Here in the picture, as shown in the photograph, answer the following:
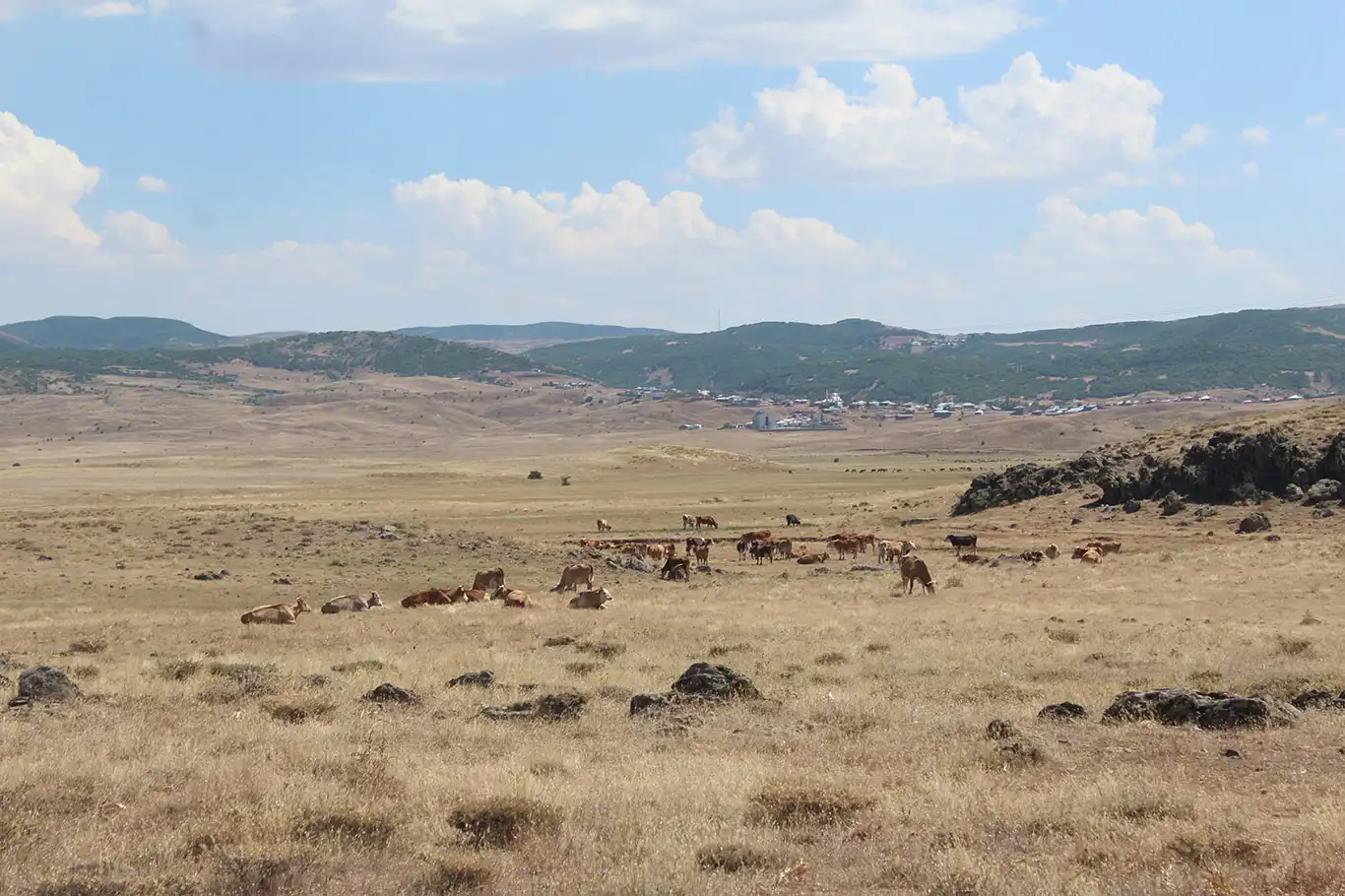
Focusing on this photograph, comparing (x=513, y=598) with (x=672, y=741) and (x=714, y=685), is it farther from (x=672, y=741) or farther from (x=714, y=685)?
(x=672, y=741)

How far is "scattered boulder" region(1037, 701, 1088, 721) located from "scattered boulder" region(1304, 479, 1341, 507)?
Answer: 40.4 m

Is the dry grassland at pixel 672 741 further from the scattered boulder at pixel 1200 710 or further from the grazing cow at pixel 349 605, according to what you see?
the grazing cow at pixel 349 605

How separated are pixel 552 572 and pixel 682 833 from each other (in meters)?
29.1

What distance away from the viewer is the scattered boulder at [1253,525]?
45156mm

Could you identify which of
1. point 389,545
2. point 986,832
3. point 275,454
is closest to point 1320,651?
point 986,832

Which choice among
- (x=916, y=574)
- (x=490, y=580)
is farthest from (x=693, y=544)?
(x=916, y=574)

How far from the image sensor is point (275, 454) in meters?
152

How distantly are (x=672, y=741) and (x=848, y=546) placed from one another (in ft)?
109

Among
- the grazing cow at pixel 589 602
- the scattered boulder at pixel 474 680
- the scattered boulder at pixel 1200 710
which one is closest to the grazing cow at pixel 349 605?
the grazing cow at pixel 589 602

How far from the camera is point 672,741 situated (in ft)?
41.4

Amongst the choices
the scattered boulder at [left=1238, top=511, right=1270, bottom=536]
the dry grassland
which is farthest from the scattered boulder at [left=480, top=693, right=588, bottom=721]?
the scattered boulder at [left=1238, top=511, right=1270, bottom=536]

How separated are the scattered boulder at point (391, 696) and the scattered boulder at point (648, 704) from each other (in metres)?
2.84

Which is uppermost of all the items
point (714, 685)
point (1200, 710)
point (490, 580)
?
point (1200, 710)

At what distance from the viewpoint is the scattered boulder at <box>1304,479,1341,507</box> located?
4816 cm
